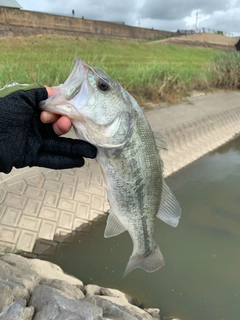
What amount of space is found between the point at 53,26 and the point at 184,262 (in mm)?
31231

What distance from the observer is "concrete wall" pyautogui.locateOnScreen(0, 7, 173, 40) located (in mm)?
27703

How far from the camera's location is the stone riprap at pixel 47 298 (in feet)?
9.40

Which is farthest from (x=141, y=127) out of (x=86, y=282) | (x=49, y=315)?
(x=86, y=282)

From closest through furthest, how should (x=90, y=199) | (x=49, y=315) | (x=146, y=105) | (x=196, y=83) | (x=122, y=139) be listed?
1. (x=122, y=139)
2. (x=49, y=315)
3. (x=90, y=199)
4. (x=146, y=105)
5. (x=196, y=83)

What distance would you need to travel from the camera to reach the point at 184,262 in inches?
213

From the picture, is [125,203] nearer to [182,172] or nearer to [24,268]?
[24,268]

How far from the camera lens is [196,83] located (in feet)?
53.6

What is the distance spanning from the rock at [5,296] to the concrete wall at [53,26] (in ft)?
91.0

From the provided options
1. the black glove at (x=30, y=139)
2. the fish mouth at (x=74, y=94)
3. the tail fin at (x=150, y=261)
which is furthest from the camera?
the tail fin at (x=150, y=261)

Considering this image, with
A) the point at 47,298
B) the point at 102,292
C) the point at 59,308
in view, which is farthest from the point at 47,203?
the point at 59,308

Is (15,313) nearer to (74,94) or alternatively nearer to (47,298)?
(47,298)

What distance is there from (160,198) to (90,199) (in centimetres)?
385

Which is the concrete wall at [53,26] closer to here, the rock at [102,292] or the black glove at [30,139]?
the rock at [102,292]

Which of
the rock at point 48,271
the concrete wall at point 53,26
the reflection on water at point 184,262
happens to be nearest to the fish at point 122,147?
the rock at point 48,271
